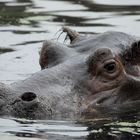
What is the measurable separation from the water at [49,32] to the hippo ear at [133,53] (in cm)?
103

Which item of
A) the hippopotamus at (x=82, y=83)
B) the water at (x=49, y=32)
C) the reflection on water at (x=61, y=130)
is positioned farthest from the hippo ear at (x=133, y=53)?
the reflection on water at (x=61, y=130)

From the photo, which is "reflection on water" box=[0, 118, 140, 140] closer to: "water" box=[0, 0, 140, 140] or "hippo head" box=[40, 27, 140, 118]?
"water" box=[0, 0, 140, 140]

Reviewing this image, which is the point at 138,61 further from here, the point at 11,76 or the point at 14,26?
the point at 14,26

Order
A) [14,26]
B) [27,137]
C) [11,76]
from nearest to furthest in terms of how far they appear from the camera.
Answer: [27,137] < [11,76] < [14,26]

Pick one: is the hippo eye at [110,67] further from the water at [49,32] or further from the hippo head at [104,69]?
the water at [49,32]

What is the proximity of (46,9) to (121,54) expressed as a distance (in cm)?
879

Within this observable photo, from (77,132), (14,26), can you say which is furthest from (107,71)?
(14,26)

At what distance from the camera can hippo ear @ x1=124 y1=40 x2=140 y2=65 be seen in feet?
29.7

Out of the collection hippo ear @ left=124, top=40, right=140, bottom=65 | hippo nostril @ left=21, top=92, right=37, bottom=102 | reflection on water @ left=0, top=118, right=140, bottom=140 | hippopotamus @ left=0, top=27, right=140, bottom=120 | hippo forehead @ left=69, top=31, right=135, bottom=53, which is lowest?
reflection on water @ left=0, top=118, right=140, bottom=140

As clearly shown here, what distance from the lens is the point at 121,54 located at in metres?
9.02

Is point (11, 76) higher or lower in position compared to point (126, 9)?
lower

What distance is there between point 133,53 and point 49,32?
591 cm

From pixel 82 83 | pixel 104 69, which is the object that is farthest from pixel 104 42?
pixel 82 83

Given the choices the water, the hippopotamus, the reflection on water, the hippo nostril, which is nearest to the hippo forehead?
the hippopotamus
